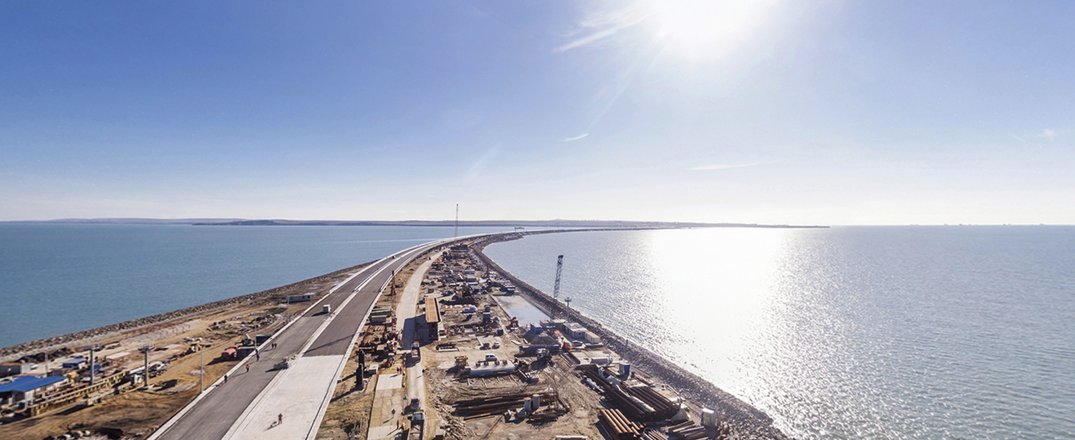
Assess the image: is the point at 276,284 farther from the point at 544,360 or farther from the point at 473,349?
the point at 544,360

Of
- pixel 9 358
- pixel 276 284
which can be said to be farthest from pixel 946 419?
pixel 276 284

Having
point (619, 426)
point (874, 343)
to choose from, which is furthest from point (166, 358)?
point (874, 343)

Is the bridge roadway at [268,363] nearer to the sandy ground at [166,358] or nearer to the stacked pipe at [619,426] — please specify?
the sandy ground at [166,358]

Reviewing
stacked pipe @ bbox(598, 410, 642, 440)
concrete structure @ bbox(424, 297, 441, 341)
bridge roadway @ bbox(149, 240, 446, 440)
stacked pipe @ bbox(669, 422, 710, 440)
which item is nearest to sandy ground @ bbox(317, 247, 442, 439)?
bridge roadway @ bbox(149, 240, 446, 440)

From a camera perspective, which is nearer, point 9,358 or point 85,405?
point 85,405

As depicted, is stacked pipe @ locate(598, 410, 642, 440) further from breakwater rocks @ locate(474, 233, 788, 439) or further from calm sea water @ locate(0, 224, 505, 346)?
calm sea water @ locate(0, 224, 505, 346)

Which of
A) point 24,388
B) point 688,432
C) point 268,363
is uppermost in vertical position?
point 268,363

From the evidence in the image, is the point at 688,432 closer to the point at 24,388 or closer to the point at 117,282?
the point at 24,388
